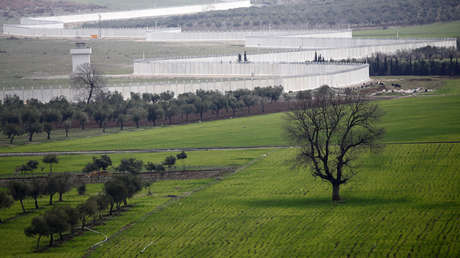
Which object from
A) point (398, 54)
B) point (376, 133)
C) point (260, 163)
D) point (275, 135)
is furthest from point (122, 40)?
point (376, 133)

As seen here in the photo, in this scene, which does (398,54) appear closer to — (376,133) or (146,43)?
(146,43)

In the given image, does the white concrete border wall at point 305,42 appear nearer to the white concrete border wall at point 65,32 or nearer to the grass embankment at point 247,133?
the white concrete border wall at point 65,32

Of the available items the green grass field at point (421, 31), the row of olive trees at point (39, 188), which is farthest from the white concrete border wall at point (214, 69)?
the row of olive trees at point (39, 188)

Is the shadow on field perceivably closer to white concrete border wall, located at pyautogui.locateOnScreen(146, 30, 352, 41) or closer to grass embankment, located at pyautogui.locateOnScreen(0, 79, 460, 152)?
grass embankment, located at pyautogui.locateOnScreen(0, 79, 460, 152)

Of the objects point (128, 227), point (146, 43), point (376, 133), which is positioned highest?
point (146, 43)

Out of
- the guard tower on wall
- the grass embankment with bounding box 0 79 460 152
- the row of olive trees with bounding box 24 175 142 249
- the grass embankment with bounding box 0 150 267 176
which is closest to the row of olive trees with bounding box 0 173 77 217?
the row of olive trees with bounding box 24 175 142 249
